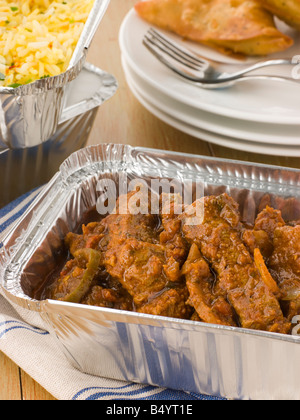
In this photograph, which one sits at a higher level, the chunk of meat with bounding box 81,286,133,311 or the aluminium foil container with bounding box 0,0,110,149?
the aluminium foil container with bounding box 0,0,110,149

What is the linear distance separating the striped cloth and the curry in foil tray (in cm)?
18

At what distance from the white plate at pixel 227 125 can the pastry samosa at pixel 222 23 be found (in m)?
0.41

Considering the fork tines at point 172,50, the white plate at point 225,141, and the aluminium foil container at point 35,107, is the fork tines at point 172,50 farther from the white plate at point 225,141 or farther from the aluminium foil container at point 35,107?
the aluminium foil container at point 35,107

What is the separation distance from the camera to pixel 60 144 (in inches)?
96.2

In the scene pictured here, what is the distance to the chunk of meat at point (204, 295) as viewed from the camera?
1.57 metres

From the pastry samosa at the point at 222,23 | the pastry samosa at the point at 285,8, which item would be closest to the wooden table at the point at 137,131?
the pastry samosa at the point at 222,23

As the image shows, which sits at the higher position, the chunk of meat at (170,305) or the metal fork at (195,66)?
the metal fork at (195,66)

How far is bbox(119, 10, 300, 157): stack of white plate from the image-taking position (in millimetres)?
2391

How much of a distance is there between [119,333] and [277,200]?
72cm

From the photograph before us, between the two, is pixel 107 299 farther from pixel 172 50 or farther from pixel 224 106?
pixel 172 50

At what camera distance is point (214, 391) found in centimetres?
169

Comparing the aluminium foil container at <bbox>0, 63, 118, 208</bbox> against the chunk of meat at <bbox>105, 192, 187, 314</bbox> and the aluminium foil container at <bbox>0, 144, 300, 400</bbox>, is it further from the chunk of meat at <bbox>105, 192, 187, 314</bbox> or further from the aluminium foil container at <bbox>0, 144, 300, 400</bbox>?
the chunk of meat at <bbox>105, 192, 187, 314</bbox>

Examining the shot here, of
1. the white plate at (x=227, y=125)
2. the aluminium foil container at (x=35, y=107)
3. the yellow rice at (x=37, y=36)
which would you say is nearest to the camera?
the aluminium foil container at (x=35, y=107)

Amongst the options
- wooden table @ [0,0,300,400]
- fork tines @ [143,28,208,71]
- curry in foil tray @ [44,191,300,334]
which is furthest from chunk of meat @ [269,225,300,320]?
fork tines @ [143,28,208,71]
